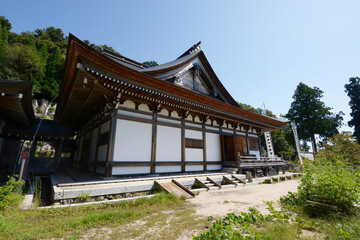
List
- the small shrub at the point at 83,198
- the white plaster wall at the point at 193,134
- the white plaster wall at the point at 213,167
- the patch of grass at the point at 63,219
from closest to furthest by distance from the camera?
the patch of grass at the point at 63,219 < the small shrub at the point at 83,198 < the white plaster wall at the point at 193,134 < the white plaster wall at the point at 213,167

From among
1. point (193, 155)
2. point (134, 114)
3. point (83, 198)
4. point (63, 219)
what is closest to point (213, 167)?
point (193, 155)


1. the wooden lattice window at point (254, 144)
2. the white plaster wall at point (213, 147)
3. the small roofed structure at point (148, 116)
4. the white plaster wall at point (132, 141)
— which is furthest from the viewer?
the wooden lattice window at point (254, 144)

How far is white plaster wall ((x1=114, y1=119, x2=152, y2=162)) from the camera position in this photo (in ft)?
24.3

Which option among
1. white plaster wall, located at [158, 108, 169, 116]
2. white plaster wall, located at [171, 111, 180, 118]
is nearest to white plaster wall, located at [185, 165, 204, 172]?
white plaster wall, located at [171, 111, 180, 118]

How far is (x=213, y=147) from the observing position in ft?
37.4

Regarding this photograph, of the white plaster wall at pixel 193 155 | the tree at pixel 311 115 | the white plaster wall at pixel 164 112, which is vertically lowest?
the white plaster wall at pixel 193 155

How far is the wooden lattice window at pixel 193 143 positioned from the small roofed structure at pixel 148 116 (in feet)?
0.20

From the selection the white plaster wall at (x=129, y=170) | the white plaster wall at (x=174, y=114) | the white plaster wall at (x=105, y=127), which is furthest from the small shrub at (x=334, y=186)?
the white plaster wall at (x=105, y=127)

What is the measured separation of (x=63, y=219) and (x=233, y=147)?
36.5ft

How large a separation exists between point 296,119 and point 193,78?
29.5 m

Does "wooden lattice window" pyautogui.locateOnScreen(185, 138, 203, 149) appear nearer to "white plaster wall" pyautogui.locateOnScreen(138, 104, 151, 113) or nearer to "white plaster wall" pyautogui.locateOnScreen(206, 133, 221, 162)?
"white plaster wall" pyautogui.locateOnScreen(206, 133, 221, 162)

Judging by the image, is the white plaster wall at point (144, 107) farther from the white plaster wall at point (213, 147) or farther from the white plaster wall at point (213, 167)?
the white plaster wall at point (213, 167)

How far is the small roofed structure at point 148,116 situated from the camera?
6.41 meters

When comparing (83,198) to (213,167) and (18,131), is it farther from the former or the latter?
(18,131)
